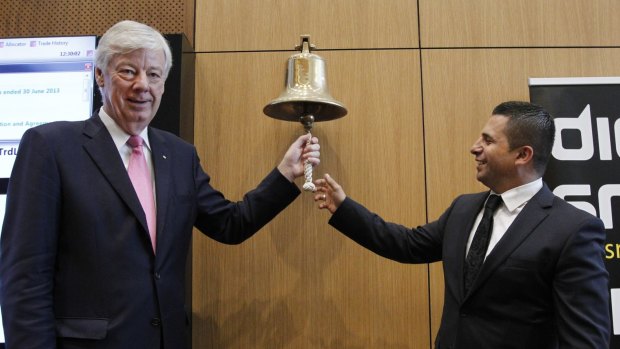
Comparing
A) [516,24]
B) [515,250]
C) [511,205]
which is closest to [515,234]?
[515,250]

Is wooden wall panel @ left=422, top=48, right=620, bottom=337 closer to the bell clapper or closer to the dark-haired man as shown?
the dark-haired man

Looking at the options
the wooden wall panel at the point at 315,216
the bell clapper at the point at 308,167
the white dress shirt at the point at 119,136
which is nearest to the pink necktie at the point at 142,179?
the white dress shirt at the point at 119,136

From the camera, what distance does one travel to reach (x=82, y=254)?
1512mm

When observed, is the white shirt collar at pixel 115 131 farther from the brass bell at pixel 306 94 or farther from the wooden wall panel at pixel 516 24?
the wooden wall panel at pixel 516 24

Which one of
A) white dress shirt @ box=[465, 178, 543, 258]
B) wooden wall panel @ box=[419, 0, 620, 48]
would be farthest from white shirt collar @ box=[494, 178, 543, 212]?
wooden wall panel @ box=[419, 0, 620, 48]

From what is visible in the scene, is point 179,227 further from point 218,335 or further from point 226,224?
point 218,335

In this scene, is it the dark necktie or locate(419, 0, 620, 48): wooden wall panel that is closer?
the dark necktie

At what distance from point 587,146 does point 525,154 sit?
0.86m

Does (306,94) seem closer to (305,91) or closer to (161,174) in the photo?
(305,91)

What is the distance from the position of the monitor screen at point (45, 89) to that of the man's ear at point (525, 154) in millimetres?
2027

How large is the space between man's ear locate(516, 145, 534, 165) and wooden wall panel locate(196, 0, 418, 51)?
0.97 m

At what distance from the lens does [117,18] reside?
267 centimetres

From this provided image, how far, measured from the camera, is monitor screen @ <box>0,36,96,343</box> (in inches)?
98.8

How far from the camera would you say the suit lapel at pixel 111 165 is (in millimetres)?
1562
